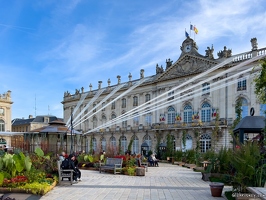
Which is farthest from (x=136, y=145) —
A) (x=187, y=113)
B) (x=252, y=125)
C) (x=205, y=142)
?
(x=252, y=125)

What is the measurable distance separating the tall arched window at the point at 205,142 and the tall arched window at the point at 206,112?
2004mm

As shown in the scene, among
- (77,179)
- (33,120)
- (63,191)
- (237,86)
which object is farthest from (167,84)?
(33,120)

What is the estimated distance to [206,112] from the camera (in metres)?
38.5

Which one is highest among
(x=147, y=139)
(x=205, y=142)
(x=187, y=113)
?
(x=187, y=113)

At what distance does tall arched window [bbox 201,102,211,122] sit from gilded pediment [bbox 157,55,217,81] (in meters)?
4.22

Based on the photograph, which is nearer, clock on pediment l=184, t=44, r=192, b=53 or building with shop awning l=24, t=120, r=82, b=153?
building with shop awning l=24, t=120, r=82, b=153

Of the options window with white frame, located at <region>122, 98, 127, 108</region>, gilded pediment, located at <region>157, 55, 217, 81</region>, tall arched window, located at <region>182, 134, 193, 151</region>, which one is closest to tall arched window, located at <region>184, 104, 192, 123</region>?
tall arched window, located at <region>182, 134, 193, 151</region>

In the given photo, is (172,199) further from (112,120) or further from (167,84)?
(112,120)

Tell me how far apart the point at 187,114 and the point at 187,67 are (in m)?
6.00

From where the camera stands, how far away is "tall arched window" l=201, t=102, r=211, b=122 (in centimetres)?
3819

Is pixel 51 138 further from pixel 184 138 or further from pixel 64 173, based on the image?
pixel 184 138

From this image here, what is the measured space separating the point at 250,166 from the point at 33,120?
71.4 meters

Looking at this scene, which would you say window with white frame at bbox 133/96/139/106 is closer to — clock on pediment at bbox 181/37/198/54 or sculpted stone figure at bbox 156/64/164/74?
sculpted stone figure at bbox 156/64/164/74

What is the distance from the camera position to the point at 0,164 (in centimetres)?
1041
